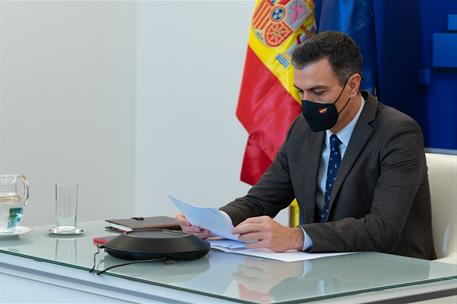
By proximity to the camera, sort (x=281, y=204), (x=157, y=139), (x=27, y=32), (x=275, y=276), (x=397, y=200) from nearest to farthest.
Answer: (x=275, y=276)
(x=397, y=200)
(x=281, y=204)
(x=27, y=32)
(x=157, y=139)

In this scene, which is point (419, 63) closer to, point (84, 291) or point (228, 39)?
point (228, 39)

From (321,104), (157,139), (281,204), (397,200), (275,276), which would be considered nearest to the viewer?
(275,276)

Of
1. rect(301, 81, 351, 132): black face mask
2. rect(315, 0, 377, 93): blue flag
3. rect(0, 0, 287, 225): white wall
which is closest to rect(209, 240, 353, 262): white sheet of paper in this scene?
rect(301, 81, 351, 132): black face mask

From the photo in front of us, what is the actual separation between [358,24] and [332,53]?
1083 millimetres

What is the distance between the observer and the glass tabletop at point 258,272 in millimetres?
1952

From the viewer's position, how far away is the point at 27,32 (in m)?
5.27

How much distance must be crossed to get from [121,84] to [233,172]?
3.31 ft

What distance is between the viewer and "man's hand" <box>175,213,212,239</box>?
268cm

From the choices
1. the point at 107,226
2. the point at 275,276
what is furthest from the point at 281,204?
the point at 275,276

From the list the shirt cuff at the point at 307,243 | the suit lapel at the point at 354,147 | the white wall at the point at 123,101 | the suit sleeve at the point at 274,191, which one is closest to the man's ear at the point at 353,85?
the suit lapel at the point at 354,147

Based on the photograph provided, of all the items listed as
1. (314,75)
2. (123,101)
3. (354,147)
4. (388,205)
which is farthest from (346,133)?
(123,101)

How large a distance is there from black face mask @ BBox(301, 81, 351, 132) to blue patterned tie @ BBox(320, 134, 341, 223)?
2.9 inches

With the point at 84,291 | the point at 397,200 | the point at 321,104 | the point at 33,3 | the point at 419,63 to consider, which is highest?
the point at 33,3

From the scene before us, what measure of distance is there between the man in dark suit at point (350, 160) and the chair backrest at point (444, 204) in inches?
1.8
